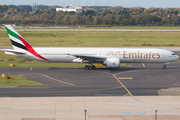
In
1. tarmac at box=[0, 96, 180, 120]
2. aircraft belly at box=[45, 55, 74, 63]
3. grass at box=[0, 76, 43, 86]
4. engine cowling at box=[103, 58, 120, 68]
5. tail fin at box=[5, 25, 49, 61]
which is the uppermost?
tail fin at box=[5, 25, 49, 61]

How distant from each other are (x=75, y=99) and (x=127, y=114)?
6943 mm

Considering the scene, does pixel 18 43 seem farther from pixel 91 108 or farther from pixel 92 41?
pixel 92 41

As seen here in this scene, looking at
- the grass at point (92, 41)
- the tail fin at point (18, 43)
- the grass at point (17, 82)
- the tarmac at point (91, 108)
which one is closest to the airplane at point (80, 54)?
the tail fin at point (18, 43)

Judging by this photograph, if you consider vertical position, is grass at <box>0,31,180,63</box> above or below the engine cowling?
below

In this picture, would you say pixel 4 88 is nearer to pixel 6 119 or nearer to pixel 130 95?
pixel 6 119

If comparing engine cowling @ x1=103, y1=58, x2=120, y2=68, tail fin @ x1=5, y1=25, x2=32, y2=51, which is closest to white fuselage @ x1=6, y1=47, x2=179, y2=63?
tail fin @ x1=5, y1=25, x2=32, y2=51

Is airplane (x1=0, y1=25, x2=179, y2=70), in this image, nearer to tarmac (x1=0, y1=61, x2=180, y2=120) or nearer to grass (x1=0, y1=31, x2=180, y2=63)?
tarmac (x1=0, y1=61, x2=180, y2=120)

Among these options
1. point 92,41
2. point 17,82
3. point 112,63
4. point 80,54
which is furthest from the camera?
point 92,41

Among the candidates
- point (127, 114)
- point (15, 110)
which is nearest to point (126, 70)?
point (127, 114)

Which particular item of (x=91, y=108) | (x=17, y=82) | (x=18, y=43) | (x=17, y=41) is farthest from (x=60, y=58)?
(x=91, y=108)

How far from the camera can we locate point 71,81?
3566 centimetres

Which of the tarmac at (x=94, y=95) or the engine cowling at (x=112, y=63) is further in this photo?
the engine cowling at (x=112, y=63)

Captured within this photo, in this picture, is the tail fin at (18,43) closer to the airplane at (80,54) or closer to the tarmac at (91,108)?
the airplane at (80,54)

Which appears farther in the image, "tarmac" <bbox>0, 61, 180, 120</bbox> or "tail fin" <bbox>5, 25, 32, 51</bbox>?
"tail fin" <bbox>5, 25, 32, 51</bbox>
